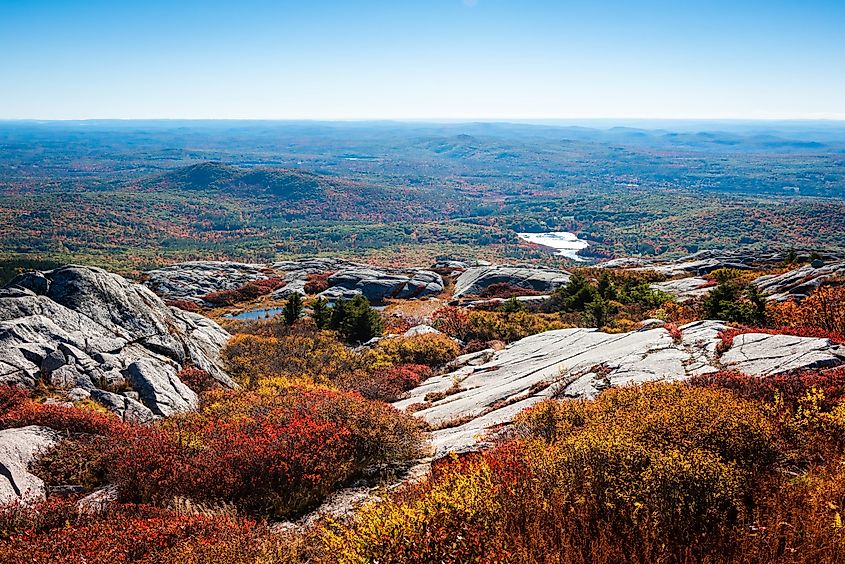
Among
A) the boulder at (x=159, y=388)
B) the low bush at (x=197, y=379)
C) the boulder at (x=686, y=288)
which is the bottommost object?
the boulder at (x=686, y=288)

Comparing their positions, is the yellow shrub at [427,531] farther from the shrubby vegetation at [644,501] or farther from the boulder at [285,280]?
the boulder at [285,280]

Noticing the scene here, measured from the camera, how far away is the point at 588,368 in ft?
44.1

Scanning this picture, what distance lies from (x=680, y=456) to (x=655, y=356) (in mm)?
8723

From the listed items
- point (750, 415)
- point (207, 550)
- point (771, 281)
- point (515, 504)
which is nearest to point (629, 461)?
point (515, 504)

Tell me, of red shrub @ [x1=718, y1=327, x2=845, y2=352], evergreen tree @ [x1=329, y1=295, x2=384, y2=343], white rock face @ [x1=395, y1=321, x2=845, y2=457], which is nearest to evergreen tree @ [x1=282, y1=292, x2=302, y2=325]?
evergreen tree @ [x1=329, y1=295, x2=384, y2=343]

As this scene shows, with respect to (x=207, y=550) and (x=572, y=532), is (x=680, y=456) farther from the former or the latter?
(x=207, y=550)

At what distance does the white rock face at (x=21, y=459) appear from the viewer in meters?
7.59

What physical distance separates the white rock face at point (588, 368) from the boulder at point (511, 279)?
27.3 meters

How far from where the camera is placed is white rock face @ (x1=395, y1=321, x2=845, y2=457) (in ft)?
33.7

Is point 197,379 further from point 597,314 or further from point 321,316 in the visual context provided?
point 597,314

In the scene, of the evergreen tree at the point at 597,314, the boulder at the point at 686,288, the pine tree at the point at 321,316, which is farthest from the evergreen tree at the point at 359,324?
the boulder at the point at 686,288

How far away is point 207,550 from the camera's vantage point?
16.3 feet

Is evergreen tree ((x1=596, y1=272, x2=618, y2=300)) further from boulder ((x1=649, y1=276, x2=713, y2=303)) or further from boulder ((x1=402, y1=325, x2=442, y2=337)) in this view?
boulder ((x1=402, y1=325, x2=442, y2=337))

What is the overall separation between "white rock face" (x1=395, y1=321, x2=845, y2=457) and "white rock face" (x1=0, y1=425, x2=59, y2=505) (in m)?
6.64
